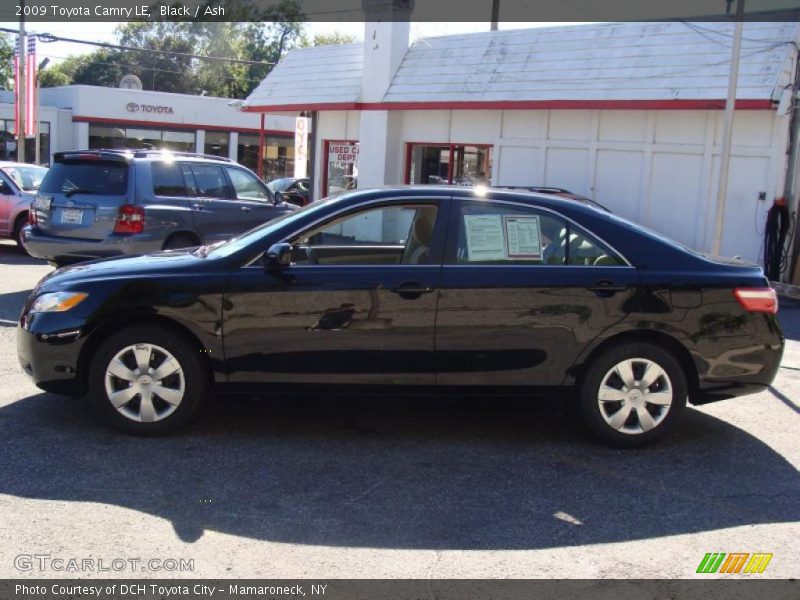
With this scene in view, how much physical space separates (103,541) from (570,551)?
222 cm

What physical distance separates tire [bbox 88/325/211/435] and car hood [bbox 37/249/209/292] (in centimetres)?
37

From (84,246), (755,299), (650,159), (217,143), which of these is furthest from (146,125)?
(755,299)

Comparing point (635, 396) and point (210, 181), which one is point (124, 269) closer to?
point (635, 396)

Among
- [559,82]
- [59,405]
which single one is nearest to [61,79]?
[559,82]

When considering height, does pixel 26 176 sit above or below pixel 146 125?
below

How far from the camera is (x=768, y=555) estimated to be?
4219 mm

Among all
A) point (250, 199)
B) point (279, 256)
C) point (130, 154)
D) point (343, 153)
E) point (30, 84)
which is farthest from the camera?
point (30, 84)

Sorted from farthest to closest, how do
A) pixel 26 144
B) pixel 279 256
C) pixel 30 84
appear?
pixel 26 144 < pixel 30 84 < pixel 279 256

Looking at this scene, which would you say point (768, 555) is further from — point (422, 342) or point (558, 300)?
point (422, 342)

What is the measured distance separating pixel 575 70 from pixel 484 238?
1151 cm

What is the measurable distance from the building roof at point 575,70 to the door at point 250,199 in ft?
21.2

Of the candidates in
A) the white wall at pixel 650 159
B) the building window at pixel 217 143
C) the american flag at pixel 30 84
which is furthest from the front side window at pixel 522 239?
the building window at pixel 217 143

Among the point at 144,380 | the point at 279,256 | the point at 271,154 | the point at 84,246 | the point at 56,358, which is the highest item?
the point at 271,154

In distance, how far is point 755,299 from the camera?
221 inches
